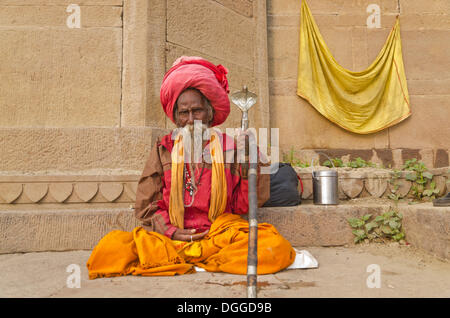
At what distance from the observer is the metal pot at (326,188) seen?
9.71 ft

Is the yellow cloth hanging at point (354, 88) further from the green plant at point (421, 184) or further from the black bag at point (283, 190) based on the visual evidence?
the black bag at point (283, 190)

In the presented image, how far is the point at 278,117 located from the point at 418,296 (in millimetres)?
3480

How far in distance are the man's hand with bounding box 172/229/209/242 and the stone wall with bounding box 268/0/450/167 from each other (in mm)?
2804

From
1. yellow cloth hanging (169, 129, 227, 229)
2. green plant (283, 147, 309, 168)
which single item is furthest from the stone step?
green plant (283, 147, 309, 168)

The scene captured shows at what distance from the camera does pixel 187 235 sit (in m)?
2.17

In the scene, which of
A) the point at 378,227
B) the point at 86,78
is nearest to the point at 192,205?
the point at 378,227

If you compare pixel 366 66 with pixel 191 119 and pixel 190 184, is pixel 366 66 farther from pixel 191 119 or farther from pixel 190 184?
pixel 190 184

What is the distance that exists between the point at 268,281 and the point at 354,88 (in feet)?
12.6

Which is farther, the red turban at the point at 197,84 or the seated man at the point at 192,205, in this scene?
the red turban at the point at 197,84

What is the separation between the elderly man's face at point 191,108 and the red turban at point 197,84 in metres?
0.04

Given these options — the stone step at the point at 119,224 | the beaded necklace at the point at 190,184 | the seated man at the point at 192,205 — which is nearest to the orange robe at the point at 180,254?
the seated man at the point at 192,205

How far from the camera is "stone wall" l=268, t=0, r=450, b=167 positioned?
4738mm

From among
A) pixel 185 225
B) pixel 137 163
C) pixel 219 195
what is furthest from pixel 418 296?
pixel 137 163

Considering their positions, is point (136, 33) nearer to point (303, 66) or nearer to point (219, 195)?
point (219, 195)
